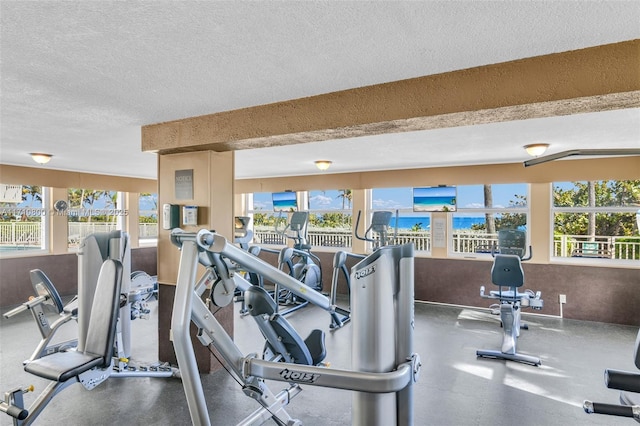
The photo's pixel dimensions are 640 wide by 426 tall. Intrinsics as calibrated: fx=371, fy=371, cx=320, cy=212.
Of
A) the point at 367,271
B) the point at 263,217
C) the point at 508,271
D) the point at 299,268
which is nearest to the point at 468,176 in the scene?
the point at 508,271

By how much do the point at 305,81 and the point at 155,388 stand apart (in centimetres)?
269

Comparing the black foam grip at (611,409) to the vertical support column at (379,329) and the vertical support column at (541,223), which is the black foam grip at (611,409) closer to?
the vertical support column at (379,329)

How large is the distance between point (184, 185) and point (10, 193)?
4763 mm

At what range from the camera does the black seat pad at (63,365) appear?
2.20 meters

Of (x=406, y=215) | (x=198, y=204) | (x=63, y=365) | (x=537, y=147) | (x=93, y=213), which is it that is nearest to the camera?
(x=63, y=365)

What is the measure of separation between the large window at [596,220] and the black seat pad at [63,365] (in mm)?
5755

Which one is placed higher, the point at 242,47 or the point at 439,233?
the point at 242,47

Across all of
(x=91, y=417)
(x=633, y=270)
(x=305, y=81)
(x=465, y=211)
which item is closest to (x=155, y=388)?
(x=91, y=417)

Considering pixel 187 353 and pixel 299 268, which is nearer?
pixel 187 353

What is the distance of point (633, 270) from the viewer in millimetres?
4828

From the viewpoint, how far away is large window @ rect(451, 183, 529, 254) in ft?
18.6

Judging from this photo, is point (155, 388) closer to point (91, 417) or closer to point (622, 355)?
point (91, 417)

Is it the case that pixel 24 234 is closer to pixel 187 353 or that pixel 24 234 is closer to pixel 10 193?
pixel 10 193

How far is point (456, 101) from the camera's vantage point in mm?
2014
